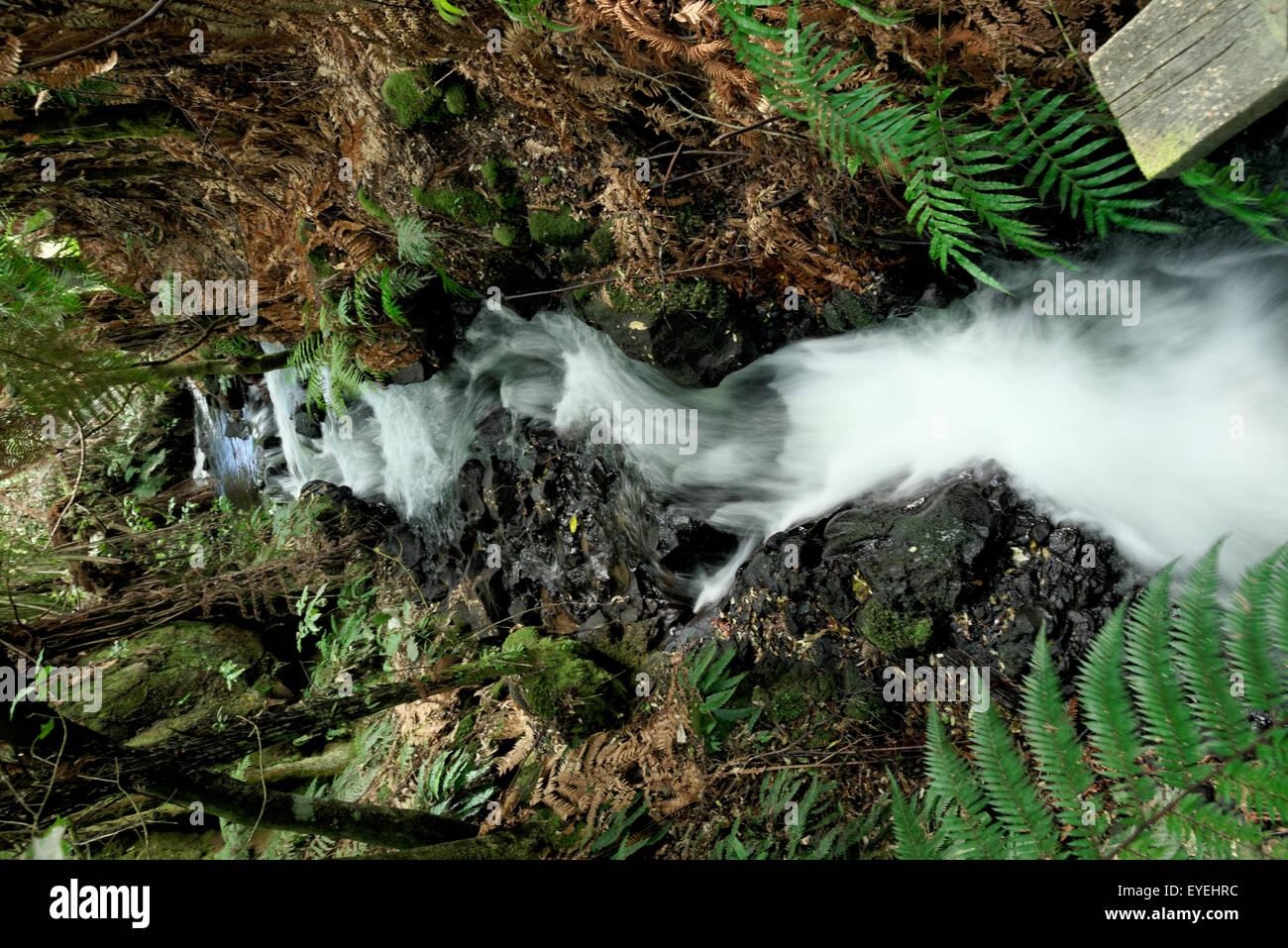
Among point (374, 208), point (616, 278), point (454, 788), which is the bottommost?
point (454, 788)

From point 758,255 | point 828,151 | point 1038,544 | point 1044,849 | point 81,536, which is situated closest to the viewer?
point 1044,849

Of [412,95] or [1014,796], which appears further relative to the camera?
[412,95]

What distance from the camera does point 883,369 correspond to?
165 inches

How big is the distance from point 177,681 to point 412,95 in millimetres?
5151

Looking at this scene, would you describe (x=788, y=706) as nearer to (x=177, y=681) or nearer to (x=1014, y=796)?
(x=1014, y=796)

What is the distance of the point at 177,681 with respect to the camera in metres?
6.25

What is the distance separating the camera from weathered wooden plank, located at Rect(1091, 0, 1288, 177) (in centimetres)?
216

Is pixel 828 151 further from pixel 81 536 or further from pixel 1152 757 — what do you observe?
pixel 81 536

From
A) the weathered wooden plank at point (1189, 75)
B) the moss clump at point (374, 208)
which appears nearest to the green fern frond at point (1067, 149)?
the weathered wooden plank at point (1189, 75)

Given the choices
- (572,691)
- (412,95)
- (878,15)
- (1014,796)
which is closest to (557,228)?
(412,95)

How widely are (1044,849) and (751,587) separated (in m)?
2.26

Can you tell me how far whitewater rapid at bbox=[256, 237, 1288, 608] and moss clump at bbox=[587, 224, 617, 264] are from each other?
2.56ft

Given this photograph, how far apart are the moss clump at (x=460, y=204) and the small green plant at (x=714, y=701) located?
2.92 m
